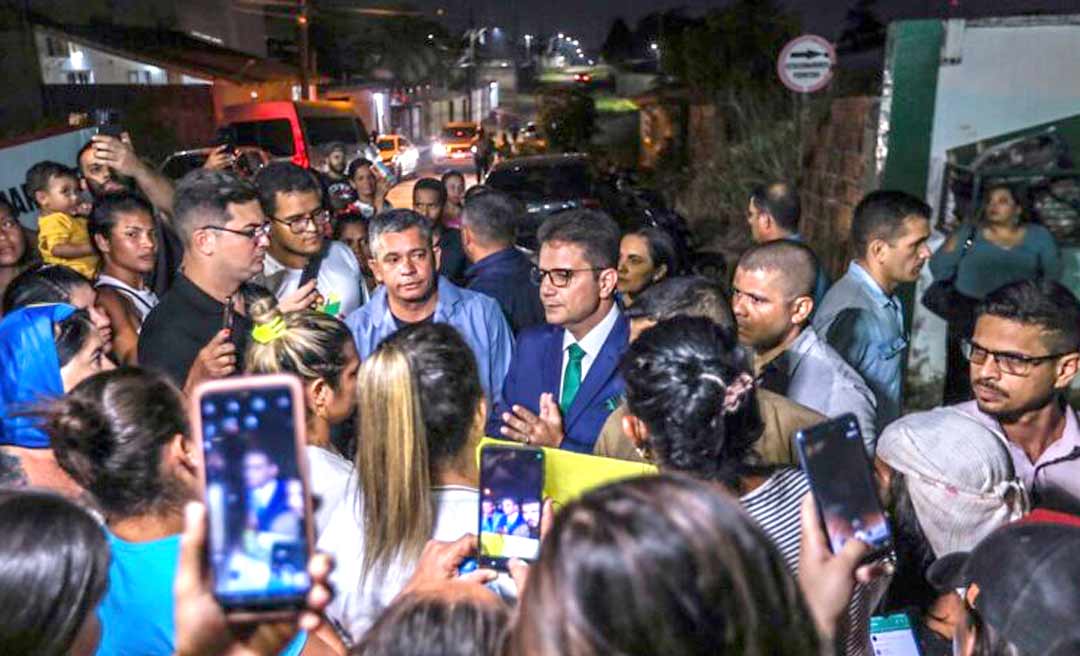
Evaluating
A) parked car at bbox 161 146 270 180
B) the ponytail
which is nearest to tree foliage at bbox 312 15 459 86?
parked car at bbox 161 146 270 180

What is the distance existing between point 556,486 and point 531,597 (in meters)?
1.04

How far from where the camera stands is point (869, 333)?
3990 mm

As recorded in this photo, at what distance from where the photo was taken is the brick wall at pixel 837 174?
28.6ft

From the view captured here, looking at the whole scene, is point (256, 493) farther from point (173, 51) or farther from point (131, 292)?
point (173, 51)

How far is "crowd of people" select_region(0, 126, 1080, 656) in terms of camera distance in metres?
1.22

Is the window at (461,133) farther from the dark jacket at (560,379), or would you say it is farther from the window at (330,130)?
the dark jacket at (560,379)

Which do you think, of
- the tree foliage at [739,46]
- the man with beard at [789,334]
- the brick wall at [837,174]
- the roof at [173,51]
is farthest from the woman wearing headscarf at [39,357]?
the roof at [173,51]

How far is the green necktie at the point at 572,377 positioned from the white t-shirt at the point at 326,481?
4.43ft

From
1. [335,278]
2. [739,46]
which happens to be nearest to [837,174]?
[335,278]

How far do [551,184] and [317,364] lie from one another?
10.0 metres

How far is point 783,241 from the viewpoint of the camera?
374cm

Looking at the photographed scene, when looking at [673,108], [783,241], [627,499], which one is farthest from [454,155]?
[627,499]

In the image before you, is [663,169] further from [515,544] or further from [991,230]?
[515,544]

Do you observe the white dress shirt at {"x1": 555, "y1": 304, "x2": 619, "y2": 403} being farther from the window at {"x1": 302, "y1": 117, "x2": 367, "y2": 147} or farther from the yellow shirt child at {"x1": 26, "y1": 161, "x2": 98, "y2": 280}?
the window at {"x1": 302, "y1": 117, "x2": 367, "y2": 147}
